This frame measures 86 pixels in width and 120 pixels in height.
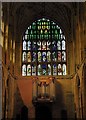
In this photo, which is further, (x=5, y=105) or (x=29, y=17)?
(x=29, y=17)

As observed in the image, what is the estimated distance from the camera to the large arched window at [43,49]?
35969 millimetres

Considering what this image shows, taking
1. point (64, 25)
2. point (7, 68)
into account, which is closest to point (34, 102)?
point (7, 68)

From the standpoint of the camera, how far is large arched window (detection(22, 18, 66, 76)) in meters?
36.0

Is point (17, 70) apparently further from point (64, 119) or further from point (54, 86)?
point (64, 119)

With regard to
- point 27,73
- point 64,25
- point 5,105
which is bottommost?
point 5,105

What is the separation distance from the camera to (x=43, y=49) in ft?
121

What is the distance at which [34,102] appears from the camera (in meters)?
33.4

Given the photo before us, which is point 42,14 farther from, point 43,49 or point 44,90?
point 44,90

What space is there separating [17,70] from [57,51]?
530 centimetres

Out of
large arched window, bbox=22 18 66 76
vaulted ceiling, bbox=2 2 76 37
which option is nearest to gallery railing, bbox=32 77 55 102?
large arched window, bbox=22 18 66 76

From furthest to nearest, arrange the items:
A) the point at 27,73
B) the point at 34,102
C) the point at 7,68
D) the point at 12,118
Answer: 1. the point at 27,73
2. the point at 34,102
3. the point at 12,118
4. the point at 7,68

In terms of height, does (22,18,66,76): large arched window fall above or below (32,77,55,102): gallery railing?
above

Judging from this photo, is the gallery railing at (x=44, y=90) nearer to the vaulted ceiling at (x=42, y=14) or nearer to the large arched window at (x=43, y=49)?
the large arched window at (x=43, y=49)

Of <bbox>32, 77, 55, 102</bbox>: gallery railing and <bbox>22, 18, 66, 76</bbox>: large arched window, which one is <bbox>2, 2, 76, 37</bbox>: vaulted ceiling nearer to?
<bbox>22, 18, 66, 76</bbox>: large arched window
